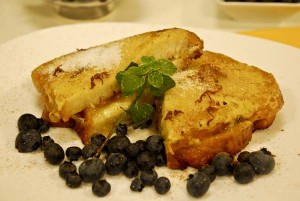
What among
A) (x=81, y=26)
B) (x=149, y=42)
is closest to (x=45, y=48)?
(x=81, y=26)

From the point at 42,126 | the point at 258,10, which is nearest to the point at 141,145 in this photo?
the point at 42,126

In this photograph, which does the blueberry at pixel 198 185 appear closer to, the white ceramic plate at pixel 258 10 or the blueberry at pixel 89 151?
the blueberry at pixel 89 151

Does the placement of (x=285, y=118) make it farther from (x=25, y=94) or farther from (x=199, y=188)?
(x=25, y=94)

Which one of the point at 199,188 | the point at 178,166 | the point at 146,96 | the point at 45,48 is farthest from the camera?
the point at 45,48

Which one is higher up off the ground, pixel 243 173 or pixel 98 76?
pixel 98 76

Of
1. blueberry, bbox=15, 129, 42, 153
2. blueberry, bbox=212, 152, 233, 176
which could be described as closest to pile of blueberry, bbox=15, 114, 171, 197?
blueberry, bbox=15, 129, 42, 153


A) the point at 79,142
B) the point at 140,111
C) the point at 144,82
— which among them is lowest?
the point at 79,142

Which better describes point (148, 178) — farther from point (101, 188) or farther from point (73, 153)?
point (73, 153)
